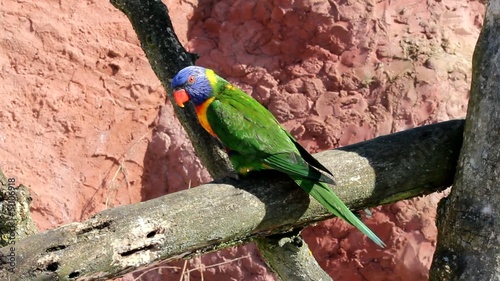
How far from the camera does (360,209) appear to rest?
2.13m

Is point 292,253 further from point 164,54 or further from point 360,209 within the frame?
point 164,54

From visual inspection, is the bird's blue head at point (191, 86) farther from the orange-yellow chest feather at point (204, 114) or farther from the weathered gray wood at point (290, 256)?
the weathered gray wood at point (290, 256)

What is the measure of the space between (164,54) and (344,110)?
6.21 ft

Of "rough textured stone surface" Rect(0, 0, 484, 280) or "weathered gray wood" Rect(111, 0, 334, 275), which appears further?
"rough textured stone surface" Rect(0, 0, 484, 280)

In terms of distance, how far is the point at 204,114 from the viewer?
2352 millimetres

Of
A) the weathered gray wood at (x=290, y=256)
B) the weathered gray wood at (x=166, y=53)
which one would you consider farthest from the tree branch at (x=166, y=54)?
the weathered gray wood at (x=290, y=256)

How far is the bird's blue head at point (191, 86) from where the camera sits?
2.38 m

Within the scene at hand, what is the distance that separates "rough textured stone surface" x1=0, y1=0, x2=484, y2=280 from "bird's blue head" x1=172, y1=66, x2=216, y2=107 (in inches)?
67.2

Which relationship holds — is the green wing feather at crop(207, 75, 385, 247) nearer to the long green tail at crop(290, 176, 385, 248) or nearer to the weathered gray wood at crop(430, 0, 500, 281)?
the long green tail at crop(290, 176, 385, 248)

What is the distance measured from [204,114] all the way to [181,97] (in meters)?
0.12

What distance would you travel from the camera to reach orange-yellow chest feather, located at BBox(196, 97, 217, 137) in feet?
7.66

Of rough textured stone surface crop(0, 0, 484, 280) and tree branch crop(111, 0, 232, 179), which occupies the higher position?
tree branch crop(111, 0, 232, 179)

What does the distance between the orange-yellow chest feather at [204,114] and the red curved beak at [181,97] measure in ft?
0.16

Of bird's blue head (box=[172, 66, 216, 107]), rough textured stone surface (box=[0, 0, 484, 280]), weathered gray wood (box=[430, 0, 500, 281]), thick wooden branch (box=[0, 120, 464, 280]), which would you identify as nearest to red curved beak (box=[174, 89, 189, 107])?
bird's blue head (box=[172, 66, 216, 107])
